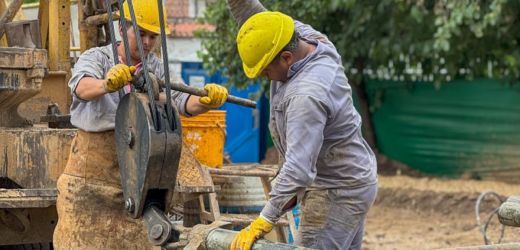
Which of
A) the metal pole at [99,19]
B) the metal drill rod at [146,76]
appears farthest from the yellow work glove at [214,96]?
the metal pole at [99,19]

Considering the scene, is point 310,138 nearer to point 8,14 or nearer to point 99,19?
point 99,19

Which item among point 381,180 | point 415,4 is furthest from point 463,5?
point 381,180

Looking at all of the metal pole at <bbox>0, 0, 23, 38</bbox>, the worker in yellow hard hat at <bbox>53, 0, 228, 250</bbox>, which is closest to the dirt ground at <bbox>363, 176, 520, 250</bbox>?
the metal pole at <bbox>0, 0, 23, 38</bbox>

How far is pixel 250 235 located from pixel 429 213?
8615 mm

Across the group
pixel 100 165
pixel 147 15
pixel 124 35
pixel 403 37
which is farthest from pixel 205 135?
pixel 403 37

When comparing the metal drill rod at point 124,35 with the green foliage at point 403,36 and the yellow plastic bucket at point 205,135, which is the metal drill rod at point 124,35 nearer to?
the yellow plastic bucket at point 205,135

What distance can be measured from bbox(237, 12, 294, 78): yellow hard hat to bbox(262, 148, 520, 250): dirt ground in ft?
18.2

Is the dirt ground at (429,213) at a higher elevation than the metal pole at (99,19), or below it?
below

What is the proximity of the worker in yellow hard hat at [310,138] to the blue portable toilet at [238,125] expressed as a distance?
10.8 metres

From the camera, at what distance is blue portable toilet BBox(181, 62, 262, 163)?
15469mm

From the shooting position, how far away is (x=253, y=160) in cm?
1562

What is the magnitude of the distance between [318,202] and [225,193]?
1954 mm

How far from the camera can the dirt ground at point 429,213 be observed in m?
10.0

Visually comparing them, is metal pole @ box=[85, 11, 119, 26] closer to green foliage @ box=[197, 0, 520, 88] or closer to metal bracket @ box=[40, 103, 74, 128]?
metal bracket @ box=[40, 103, 74, 128]
